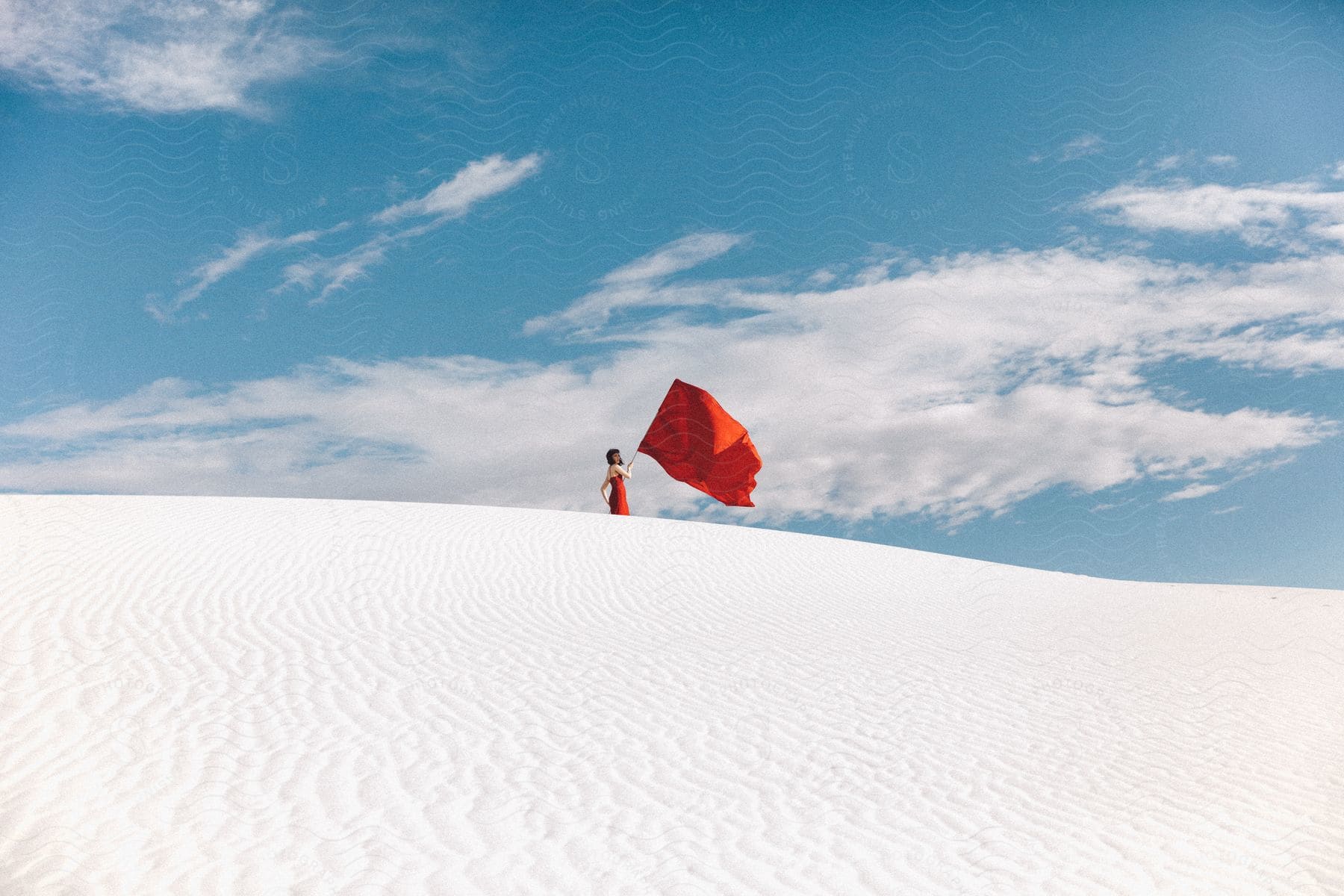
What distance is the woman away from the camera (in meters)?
17.6

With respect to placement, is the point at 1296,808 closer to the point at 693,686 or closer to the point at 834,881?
the point at 834,881

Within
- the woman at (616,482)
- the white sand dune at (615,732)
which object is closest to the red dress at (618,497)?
the woman at (616,482)

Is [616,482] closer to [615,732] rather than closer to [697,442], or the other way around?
[697,442]

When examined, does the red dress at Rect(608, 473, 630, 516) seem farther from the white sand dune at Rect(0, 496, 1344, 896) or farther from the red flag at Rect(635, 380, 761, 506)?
the white sand dune at Rect(0, 496, 1344, 896)

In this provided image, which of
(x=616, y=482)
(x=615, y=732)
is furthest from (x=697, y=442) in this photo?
(x=615, y=732)

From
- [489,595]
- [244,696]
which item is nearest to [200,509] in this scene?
[489,595]

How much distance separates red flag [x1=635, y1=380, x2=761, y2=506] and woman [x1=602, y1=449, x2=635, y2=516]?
58 centimetres

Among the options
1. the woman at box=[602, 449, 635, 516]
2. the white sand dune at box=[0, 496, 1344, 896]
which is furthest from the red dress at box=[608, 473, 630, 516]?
the white sand dune at box=[0, 496, 1344, 896]

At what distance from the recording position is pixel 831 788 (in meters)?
6.48

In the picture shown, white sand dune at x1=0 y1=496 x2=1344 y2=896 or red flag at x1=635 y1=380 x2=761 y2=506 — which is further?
red flag at x1=635 y1=380 x2=761 y2=506

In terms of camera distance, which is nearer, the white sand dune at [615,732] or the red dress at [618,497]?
the white sand dune at [615,732]

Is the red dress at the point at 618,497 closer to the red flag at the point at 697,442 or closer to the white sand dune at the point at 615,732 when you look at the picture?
A: the red flag at the point at 697,442

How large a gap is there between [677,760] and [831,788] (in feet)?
3.78

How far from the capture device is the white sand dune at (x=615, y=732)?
535 cm
